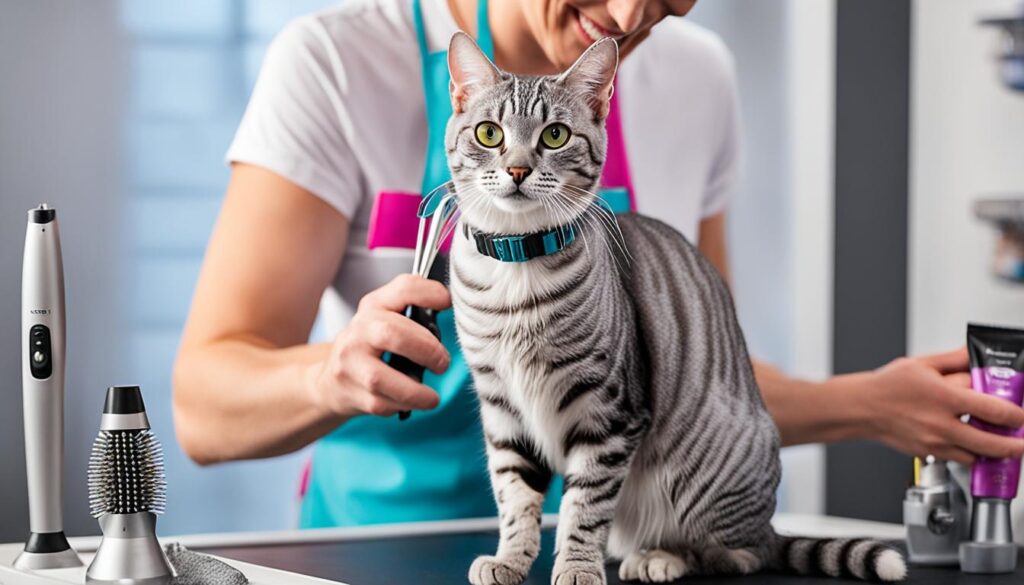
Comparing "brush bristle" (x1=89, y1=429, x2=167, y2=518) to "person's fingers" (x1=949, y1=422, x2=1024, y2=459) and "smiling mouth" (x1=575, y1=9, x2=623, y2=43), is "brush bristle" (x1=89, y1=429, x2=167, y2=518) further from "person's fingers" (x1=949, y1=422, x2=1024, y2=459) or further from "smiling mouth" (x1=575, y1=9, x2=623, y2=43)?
"person's fingers" (x1=949, y1=422, x2=1024, y2=459)

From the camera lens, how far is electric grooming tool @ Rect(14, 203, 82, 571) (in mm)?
847

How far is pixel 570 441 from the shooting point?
2.68 ft

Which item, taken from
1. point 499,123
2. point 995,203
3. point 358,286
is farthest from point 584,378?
point 995,203

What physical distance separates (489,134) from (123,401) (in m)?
0.31

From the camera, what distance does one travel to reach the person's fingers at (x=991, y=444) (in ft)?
3.05

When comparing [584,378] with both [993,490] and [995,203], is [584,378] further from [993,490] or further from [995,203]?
[995,203]

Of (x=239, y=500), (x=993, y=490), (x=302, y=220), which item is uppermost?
(x=302, y=220)

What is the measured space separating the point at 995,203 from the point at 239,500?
56.9 inches

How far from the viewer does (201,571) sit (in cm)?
83

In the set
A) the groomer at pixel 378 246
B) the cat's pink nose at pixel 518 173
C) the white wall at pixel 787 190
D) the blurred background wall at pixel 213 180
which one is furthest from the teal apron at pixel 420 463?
the white wall at pixel 787 190

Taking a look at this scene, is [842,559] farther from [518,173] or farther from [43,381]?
[43,381]

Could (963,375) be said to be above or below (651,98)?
below

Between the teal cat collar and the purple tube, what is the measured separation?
1.28 ft

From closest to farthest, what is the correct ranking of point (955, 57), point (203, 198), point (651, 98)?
point (651, 98), point (203, 198), point (955, 57)
